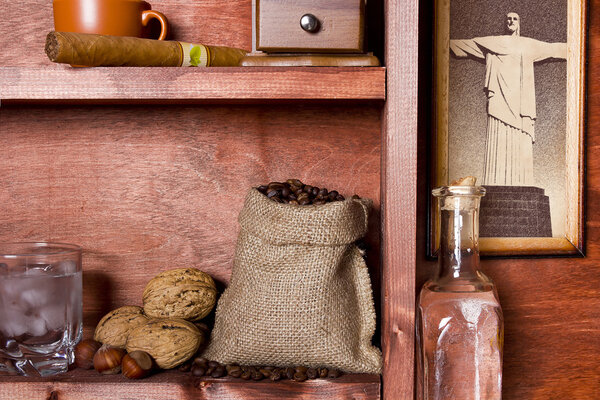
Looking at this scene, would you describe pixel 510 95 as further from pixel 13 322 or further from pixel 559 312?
pixel 13 322

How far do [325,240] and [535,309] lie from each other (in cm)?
42

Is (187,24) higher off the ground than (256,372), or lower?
higher

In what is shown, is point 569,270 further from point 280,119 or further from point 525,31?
point 280,119

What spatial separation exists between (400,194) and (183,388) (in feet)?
1.17

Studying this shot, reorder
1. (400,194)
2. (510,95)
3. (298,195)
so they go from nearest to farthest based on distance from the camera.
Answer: (400,194) → (298,195) → (510,95)

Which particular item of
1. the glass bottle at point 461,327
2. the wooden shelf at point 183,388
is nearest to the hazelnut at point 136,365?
the wooden shelf at point 183,388

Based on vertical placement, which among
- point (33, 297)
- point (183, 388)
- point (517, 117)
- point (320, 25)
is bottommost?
point (183, 388)

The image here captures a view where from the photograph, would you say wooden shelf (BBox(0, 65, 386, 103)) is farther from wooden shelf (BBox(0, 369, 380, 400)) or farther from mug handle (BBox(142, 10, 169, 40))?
wooden shelf (BBox(0, 369, 380, 400))

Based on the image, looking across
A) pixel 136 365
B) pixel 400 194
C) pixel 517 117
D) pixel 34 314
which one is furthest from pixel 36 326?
pixel 517 117

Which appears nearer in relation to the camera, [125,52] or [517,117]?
[125,52]

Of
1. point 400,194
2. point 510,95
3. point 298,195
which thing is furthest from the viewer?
point 510,95

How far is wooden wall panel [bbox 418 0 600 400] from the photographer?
95 centimetres

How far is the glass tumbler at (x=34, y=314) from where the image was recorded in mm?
767

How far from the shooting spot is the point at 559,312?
96 centimetres
